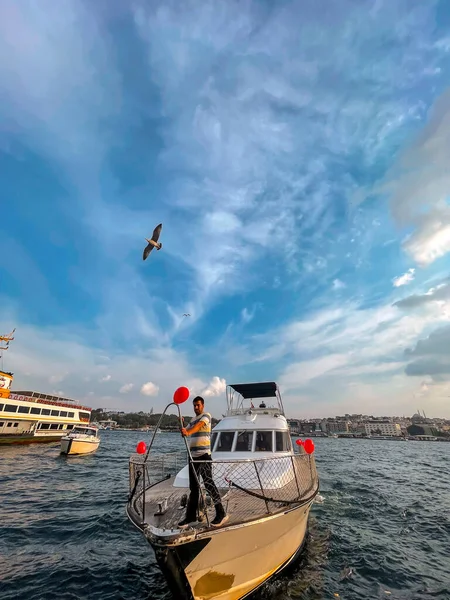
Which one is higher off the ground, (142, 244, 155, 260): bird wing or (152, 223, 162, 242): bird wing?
(152, 223, 162, 242): bird wing

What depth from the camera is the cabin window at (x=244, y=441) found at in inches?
374

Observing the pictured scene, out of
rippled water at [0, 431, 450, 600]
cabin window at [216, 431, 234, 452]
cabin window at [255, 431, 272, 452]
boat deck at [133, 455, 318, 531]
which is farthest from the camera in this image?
cabin window at [216, 431, 234, 452]

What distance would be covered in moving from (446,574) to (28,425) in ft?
119

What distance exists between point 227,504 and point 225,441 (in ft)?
14.3

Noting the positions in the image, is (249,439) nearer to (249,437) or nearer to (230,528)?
(249,437)

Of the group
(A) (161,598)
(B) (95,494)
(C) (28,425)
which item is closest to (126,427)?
(C) (28,425)

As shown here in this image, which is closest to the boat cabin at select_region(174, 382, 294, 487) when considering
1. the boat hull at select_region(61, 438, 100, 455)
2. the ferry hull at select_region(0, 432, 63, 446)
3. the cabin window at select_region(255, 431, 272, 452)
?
the cabin window at select_region(255, 431, 272, 452)

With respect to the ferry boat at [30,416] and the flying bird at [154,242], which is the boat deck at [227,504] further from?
the ferry boat at [30,416]

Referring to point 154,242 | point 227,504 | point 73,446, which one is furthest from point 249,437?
point 73,446

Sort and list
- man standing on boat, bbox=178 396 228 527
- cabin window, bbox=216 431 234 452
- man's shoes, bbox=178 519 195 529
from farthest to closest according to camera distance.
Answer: cabin window, bbox=216 431 234 452
man standing on boat, bbox=178 396 228 527
man's shoes, bbox=178 519 195 529

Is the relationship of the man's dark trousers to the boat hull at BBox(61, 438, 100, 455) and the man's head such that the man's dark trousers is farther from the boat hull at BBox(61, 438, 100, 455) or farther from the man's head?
the boat hull at BBox(61, 438, 100, 455)

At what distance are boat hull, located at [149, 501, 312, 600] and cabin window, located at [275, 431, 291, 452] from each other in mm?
2968

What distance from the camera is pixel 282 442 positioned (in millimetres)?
9625

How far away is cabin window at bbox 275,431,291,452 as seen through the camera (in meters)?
9.45
